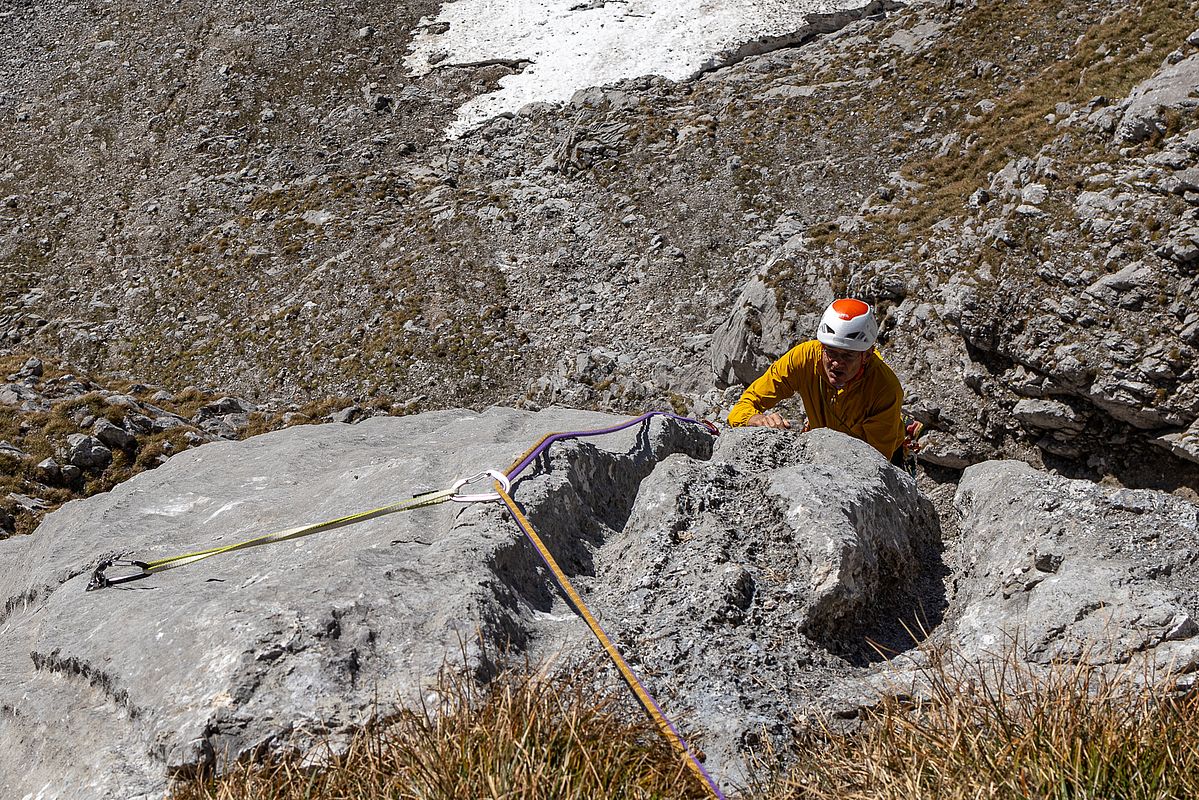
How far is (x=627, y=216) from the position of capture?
2267 cm

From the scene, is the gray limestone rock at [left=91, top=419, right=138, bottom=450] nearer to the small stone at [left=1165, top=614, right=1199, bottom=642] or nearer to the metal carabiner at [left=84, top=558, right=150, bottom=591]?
the metal carabiner at [left=84, top=558, right=150, bottom=591]

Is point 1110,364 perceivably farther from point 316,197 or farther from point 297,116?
point 297,116

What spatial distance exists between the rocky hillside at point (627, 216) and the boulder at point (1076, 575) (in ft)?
19.0

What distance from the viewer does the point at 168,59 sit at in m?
33.5

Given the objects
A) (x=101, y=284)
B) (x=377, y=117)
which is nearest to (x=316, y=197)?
(x=377, y=117)

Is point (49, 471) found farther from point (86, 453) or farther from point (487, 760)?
point (487, 760)

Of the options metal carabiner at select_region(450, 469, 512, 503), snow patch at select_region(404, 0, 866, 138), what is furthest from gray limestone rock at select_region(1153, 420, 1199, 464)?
snow patch at select_region(404, 0, 866, 138)

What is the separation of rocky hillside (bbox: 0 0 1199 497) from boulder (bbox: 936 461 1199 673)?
578 centimetres

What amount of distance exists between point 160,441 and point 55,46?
28.1 metres

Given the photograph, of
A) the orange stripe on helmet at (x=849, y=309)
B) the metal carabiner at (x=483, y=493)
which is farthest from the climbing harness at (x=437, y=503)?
the orange stripe on helmet at (x=849, y=309)

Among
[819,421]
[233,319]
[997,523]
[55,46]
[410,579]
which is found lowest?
[233,319]

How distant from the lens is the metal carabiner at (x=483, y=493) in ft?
18.3

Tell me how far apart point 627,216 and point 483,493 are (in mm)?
17941

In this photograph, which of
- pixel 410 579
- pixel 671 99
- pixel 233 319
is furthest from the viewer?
pixel 671 99
